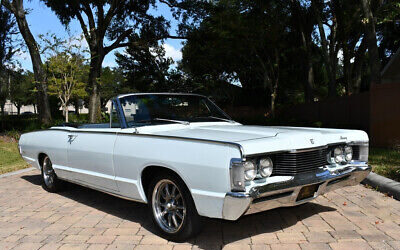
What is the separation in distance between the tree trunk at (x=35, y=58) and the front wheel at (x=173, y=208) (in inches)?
649

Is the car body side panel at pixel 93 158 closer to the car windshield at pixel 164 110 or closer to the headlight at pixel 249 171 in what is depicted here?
the car windshield at pixel 164 110

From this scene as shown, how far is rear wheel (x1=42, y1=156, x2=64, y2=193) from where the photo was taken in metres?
6.04

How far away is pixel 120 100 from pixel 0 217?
2249 millimetres

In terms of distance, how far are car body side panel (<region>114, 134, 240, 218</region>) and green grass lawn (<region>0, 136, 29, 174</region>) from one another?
5516 millimetres

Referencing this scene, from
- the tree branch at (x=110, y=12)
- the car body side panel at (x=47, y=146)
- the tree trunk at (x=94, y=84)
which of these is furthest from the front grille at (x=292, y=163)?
the tree branch at (x=110, y=12)

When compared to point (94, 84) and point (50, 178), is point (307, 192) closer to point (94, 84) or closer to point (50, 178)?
point (50, 178)

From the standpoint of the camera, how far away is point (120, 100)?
4.68 metres

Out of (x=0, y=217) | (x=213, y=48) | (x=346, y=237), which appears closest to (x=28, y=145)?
(x=0, y=217)

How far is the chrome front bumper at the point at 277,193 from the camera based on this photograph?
309cm

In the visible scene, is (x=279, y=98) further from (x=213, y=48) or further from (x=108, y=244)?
(x=108, y=244)

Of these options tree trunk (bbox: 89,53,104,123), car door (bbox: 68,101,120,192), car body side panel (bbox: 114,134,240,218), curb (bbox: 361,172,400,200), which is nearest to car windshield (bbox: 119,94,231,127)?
car door (bbox: 68,101,120,192)

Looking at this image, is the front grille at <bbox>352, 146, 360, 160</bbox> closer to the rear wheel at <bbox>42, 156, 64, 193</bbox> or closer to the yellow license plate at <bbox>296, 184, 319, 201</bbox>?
the yellow license plate at <bbox>296, 184, 319, 201</bbox>

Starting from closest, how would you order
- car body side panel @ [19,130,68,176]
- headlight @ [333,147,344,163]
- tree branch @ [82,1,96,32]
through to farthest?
1. headlight @ [333,147,344,163]
2. car body side panel @ [19,130,68,176]
3. tree branch @ [82,1,96,32]

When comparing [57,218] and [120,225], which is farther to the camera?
A: [57,218]
